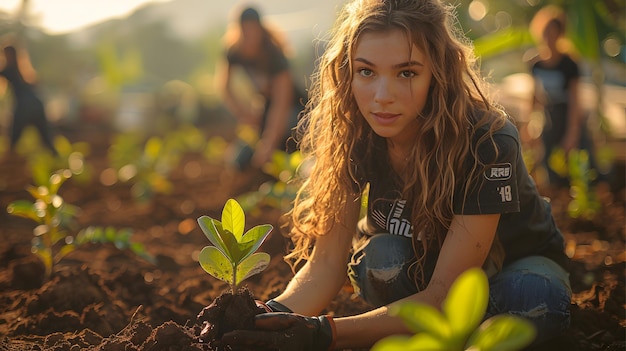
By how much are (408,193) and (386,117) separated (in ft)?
0.73

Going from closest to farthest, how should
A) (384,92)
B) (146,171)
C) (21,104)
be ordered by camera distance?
1. (384,92)
2. (146,171)
3. (21,104)

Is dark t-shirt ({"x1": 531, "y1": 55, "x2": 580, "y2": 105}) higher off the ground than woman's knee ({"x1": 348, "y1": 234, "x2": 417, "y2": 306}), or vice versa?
dark t-shirt ({"x1": 531, "y1": 55, "x2": 580, "y2": 105})

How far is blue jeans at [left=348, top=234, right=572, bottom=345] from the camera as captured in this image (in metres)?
1.92

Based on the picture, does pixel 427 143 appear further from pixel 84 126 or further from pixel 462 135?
pixel 84 126

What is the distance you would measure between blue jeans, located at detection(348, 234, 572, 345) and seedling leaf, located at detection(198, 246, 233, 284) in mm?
457

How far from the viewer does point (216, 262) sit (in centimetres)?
173

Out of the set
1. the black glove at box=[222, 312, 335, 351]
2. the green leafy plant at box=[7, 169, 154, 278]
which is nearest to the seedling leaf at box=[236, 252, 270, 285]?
the black glove at box=[222, 312, 335, 351]

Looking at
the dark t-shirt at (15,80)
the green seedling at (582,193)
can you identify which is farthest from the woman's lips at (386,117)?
the dark t-shirt at (15,80)

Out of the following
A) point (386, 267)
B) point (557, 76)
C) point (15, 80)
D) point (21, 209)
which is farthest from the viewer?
point (15, 80)

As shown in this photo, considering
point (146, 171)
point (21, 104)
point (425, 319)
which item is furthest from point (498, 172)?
point (21, 104)

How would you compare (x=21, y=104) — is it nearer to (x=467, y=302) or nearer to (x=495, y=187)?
(x=495, y=187)

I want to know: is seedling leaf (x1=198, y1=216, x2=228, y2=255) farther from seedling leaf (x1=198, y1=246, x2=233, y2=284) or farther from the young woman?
the young woman

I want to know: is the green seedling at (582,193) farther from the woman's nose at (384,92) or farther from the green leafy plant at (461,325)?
the green leafy plant at (461,325)

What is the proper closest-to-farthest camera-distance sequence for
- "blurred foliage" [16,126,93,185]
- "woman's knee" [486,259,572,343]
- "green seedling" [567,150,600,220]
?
"woman's knee" [486,259,572,343] < "blurred foliage" [16,126,93,185] < "green seedling" [567,150,600,220]
